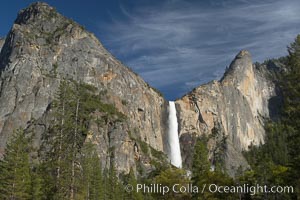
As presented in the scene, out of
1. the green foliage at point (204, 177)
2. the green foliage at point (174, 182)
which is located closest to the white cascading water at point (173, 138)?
the green foliage at point (204, 177)

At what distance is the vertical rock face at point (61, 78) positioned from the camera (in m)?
117

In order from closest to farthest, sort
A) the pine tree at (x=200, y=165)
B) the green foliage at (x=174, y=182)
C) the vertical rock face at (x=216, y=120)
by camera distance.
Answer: the green foliage at (x=174, y=182)
the pine tree at (x=200, y=165)
the vertical rock face at (x=216, y=120)

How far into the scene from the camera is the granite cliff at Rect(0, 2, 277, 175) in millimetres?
117375

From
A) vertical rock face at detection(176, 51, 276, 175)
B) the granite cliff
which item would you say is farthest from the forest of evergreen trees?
vertical rock face at detection(176, 51, 276, 175)

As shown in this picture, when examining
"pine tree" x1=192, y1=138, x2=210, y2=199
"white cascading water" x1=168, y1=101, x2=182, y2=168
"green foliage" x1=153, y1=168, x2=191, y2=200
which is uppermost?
"white cascading water" x1=168, y1=101, x2=182, y2=168

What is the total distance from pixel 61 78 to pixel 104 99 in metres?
16.8

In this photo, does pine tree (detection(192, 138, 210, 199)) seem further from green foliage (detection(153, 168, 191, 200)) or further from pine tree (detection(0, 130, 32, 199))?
pine tree (detection(0, 130, 32, 199))

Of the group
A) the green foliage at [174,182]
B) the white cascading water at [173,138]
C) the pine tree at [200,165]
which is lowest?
the green foliage at [174,182]

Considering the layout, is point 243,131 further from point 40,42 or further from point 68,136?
point 68,136

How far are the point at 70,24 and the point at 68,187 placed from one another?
446ft

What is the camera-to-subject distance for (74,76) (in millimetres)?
141750

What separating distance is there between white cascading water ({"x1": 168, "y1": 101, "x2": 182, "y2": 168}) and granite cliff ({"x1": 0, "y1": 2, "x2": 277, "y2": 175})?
2.06 metres

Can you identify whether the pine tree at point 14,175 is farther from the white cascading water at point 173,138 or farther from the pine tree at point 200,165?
the white cascading water at point 173,138

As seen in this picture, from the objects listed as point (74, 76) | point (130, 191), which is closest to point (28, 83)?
point (74, 76)
